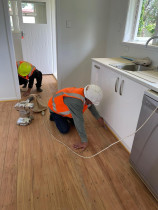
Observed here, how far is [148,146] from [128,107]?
46 cm

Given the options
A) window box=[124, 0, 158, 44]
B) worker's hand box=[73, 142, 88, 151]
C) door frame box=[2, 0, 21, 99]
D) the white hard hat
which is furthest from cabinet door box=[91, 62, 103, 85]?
door frame box=[2, 0, 21, 99]

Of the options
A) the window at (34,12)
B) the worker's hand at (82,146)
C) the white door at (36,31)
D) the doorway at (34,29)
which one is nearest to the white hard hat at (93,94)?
the worker's hand at (82,146)

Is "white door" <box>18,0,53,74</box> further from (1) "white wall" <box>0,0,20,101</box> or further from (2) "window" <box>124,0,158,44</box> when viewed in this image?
(2) "window" <box>124,0,158,44</box>

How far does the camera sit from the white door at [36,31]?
3.58m

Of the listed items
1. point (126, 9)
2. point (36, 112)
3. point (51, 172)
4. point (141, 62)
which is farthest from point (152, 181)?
point (126, 9)

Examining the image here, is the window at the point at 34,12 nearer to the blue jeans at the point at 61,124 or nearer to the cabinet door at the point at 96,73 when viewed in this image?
the cabinet door at the point at 96,73

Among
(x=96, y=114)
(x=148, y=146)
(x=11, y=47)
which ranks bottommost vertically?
(x=96, y=114)

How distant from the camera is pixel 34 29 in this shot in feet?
12.3

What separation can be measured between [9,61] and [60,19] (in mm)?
1085

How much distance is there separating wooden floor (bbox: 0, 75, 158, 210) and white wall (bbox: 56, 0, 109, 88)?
143cm

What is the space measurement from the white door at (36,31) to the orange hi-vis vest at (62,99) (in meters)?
2.56

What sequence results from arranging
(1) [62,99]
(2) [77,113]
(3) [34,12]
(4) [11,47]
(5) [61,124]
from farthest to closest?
(3) [34,12] → (4) [11,47] → (5) [61,124] → (1) [62,99] → (2) [77,113]

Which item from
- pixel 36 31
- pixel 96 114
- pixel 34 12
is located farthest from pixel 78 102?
pixel 34 12

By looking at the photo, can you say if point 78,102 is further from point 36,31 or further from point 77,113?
point 36,31
